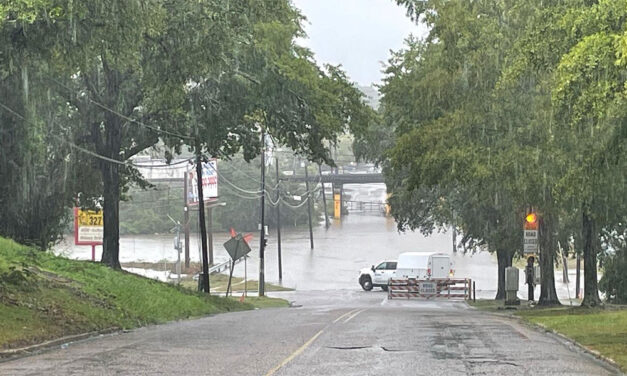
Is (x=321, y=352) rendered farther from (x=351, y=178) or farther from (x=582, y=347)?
(x=351, y=178)

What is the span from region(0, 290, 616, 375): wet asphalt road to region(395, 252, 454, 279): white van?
32155 mm

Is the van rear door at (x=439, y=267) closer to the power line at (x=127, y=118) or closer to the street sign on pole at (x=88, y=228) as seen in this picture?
the street sign on pole at (x=88, y=228)

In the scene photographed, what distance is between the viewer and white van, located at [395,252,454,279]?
2141 inches

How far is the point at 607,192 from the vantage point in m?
23.6

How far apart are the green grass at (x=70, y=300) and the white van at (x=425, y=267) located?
974 inches

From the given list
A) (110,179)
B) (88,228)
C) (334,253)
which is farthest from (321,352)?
(334,253)

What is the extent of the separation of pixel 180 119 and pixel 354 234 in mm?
52090

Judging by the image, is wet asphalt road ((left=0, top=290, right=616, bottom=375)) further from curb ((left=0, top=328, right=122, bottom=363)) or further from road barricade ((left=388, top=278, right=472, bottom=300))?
road barricade ((left=388, top=278, right=472, bottom=300))

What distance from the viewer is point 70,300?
20.8 metres

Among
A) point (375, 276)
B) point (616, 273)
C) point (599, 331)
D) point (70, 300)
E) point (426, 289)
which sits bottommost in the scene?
point (426, 289)

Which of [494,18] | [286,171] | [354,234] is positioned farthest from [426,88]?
[286,171]

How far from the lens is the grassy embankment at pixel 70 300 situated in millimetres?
17219

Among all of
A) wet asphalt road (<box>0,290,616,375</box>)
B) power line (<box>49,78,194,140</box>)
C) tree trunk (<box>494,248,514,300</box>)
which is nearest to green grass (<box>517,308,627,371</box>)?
wet asphalt road (<box>0,290,616,375</box>)

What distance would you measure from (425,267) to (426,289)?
4.60 m
